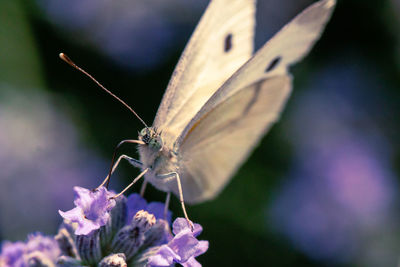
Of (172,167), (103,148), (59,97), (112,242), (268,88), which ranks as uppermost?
(59,97)

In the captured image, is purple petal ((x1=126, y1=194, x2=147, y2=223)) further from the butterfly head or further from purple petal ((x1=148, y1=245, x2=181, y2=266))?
purple petal ((x1=148, y1=245, x2=181, y2=266))

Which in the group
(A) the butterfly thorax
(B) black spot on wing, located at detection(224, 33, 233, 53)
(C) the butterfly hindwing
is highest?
(B) black spot on wing, located at detection(224, 33, 233, 53)

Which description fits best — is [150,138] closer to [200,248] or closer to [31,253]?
[200,248]

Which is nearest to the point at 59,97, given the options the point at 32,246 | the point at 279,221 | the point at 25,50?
the point at 25,50

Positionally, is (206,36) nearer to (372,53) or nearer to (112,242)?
(112,242)

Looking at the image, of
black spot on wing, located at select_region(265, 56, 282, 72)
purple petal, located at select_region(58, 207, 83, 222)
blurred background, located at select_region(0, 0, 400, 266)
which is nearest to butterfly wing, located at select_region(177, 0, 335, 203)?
black spot on wing, located at select_region(265, 56, 282, 72)

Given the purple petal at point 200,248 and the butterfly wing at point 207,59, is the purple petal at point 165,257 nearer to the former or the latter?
the purple petal at point 200,248
